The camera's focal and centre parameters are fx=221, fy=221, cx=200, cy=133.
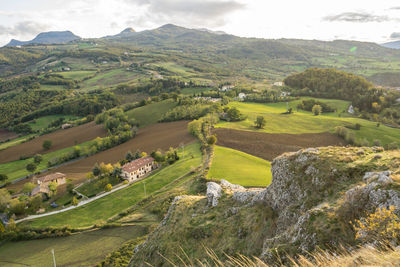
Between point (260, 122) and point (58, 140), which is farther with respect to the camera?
point (58, 140)

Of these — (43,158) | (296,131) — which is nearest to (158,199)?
(296,131)

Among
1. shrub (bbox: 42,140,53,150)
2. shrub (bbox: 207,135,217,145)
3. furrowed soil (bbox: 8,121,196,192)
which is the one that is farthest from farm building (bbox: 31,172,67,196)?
shrub (bbox: 207,135,217,145)

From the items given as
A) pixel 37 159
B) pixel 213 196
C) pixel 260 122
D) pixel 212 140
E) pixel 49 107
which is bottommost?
pixel 37 159

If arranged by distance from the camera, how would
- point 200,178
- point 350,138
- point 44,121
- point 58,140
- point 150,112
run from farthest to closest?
1. point 44,121
2. point 150,112
3. point 58,140
4. point 350,138
5. point 200,178

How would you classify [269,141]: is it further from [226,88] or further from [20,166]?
[226,88]

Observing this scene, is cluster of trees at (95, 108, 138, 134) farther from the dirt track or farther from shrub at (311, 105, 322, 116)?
shrub at (311, 105, 322, 116)

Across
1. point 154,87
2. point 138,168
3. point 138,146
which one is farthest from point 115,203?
point 154,87
